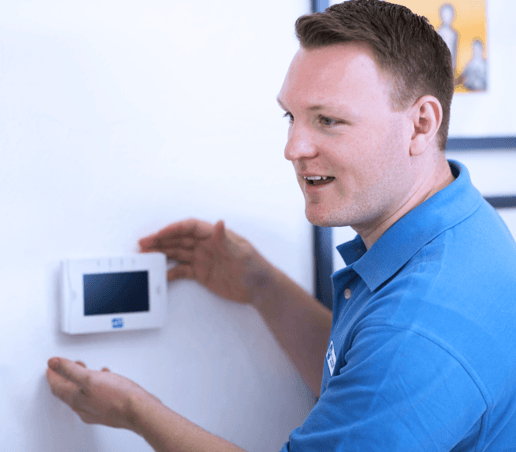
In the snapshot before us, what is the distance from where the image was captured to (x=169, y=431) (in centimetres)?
72

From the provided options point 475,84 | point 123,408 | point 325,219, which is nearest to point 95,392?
point 123,408

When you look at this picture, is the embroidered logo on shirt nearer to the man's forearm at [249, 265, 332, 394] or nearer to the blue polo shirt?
the blue polo shirt

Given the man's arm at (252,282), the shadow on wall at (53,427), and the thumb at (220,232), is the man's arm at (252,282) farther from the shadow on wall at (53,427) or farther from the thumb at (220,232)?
the shadow on wall at (53,427)

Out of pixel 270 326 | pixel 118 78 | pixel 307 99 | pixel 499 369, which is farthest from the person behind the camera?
pixel 270 326

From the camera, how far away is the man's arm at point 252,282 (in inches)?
35.4

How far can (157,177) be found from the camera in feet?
2.87

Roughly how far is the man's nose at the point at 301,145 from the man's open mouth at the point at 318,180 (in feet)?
0.12

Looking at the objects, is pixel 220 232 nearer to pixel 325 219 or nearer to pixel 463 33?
pixel 325 219

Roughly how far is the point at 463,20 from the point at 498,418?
731 mm

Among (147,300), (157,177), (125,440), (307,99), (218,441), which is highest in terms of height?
(307,99)

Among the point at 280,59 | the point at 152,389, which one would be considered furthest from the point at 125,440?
the point at 280,59

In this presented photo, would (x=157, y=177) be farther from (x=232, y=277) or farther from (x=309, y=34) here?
(x=309, y=34)

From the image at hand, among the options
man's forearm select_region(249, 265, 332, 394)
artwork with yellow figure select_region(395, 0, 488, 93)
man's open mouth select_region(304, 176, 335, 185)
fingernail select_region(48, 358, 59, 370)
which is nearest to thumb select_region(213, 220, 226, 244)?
man's forearm select_region(249, 265, 332, 394)

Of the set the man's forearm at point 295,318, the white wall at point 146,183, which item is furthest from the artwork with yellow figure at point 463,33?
the man's forearm at point 295,318
